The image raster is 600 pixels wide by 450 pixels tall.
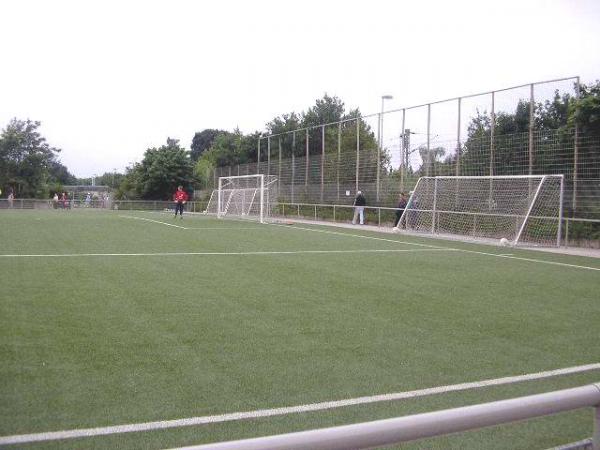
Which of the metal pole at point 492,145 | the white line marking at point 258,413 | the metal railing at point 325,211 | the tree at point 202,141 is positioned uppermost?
the tree at point 202,141

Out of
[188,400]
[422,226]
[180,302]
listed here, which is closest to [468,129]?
[422,226]

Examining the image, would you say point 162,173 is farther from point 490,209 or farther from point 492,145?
point 490,209

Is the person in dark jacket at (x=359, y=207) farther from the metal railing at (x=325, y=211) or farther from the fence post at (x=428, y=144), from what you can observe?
the fence post at (x=428, y=144)

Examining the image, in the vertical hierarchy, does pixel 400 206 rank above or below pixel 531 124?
below

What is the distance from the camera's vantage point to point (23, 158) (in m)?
53.9

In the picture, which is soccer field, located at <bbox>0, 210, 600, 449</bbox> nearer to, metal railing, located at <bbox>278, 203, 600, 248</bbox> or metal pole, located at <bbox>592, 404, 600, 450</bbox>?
metal pole, located at <bbox>592, 404, 600, 450</bbox>

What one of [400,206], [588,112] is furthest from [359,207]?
[588,112]

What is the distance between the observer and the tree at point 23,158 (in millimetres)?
53094

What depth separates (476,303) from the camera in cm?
830

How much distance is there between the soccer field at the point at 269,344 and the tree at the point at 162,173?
141 feet

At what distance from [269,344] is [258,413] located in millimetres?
1816

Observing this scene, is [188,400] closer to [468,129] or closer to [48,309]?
[48,309]

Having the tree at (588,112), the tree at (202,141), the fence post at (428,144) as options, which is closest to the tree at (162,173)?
the fence post at (428,144)

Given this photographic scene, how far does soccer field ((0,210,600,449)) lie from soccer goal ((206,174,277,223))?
1865cm
